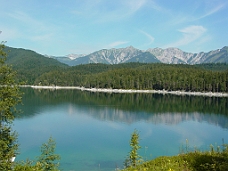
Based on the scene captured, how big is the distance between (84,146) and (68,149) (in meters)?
2.75

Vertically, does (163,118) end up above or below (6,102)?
below


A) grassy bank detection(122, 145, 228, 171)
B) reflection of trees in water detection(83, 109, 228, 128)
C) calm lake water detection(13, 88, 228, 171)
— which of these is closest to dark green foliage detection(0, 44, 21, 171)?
grassy bank detection(122, 145, 228, 171)

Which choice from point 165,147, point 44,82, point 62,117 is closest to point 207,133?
point 165,147

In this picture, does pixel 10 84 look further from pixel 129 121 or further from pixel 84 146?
pixel 129 121

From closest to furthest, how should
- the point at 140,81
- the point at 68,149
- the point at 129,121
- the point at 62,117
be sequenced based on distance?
the point at 68,149 → the point at 129,121 → the point at 62,117 → the point at 140,81

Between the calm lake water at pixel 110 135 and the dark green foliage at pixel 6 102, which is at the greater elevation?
the dark green foliage at pixel 6 102

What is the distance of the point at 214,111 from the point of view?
7344cm

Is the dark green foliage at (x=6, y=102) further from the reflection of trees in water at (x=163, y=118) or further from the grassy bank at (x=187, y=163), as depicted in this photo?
the reflection of trees in water at (x=163, y=118)

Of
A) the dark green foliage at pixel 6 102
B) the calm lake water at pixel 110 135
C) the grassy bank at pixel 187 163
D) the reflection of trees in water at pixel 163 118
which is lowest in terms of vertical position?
the calm lake water at pixel 110 135

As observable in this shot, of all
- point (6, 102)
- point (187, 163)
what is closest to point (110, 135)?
point (6, 102)

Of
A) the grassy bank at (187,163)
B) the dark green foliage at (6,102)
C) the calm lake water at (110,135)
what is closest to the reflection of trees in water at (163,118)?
the calm lake water at (110,135)

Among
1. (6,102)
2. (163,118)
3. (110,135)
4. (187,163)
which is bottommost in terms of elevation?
(110,135)

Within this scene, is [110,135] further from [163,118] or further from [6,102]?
[6,102]

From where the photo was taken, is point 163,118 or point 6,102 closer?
point 6,102
